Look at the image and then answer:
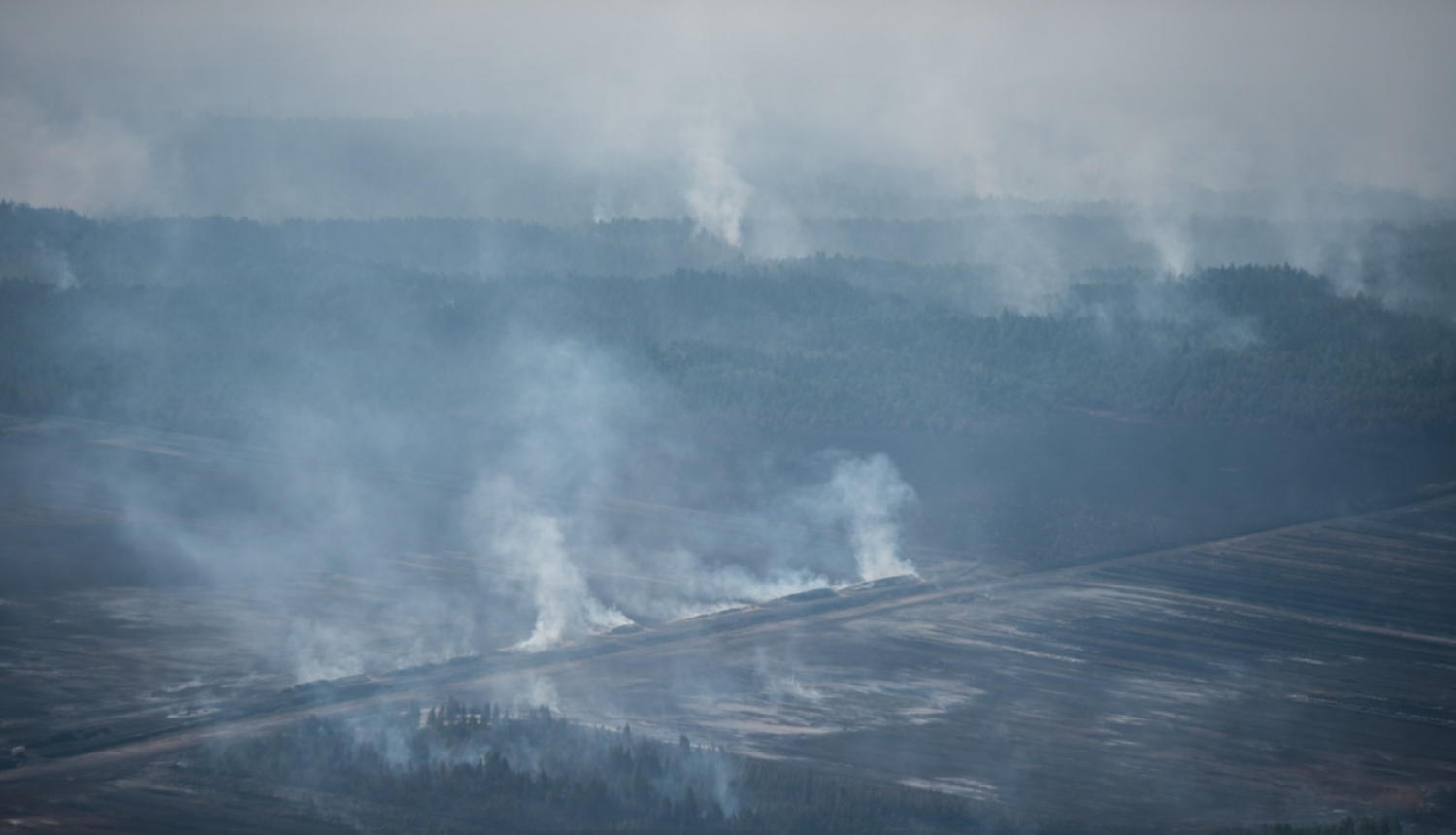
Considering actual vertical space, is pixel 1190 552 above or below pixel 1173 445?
below

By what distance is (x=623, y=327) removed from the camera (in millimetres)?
150625

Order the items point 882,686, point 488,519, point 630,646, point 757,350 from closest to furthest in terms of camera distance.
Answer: point 882,686, point 630,646, point 488,519, point 757,350

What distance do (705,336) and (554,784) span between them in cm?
10897

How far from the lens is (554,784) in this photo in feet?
152

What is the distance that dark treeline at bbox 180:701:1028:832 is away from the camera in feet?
147

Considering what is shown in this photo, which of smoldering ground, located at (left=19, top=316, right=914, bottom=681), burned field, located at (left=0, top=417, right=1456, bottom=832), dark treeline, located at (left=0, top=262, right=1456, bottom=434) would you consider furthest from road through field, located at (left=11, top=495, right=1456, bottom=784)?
A: dark treeline, located at (left=0, top=262, right=1456, bottom=434)

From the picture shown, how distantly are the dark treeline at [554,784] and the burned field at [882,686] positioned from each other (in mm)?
1250

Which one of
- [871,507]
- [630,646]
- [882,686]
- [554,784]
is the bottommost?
[554,784]

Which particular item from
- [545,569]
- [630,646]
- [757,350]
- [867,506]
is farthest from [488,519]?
[757,350]

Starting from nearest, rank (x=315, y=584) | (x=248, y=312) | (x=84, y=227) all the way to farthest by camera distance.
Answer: (x=315, y=584)
(x=248, y=312)
(x=84, y=227)

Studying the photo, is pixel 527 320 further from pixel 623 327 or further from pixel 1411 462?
pixel 1411 462

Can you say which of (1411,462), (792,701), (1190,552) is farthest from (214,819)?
(1411,462)

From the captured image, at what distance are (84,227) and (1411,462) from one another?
470ft

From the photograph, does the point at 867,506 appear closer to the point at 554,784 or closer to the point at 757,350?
the point at 757,350
